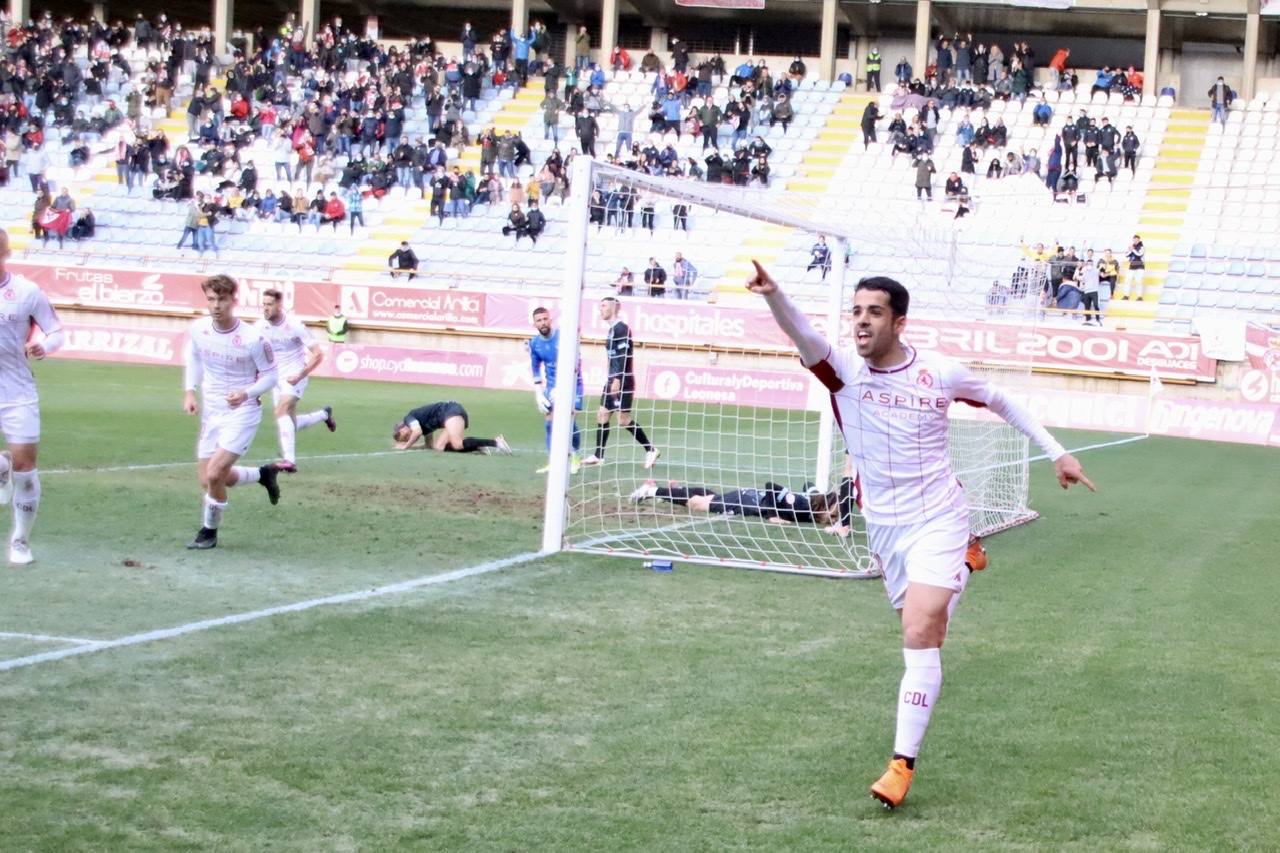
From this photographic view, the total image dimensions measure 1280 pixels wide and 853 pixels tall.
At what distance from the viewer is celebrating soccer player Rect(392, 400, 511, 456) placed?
19.2m

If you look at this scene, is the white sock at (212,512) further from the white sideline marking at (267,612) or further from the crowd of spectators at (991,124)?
the crowd of spectators at (991,124)

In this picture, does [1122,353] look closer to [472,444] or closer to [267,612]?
[472,444]

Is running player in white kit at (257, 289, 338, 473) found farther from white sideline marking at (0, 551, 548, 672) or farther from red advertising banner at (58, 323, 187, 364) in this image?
red advertising banner at (58, 323, 187, 364)

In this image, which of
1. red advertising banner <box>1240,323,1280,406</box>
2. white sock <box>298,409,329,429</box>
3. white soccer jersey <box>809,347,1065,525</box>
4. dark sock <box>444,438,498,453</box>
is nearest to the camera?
white soccer jersey <box>809,347,1065,525</box>

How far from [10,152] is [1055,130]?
28.0 metres

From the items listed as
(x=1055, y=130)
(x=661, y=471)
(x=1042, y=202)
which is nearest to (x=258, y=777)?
(x=661, y=471)

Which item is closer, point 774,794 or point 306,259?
point 774,794

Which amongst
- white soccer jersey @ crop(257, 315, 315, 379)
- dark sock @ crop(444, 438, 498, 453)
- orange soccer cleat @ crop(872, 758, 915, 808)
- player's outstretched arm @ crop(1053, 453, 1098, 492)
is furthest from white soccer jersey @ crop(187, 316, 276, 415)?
dark sock @ crop(444, 438, 498, 453)

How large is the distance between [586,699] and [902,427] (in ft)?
6.11

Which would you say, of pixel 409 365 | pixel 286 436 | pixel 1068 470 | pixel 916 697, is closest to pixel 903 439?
pixel 1068 470

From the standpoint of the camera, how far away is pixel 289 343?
15.8 m

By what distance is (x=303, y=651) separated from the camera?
24.6 feet

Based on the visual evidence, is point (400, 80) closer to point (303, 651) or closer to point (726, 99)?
point (726, 99)

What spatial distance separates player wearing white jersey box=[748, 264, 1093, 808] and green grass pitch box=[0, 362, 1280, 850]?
2.29 feet
